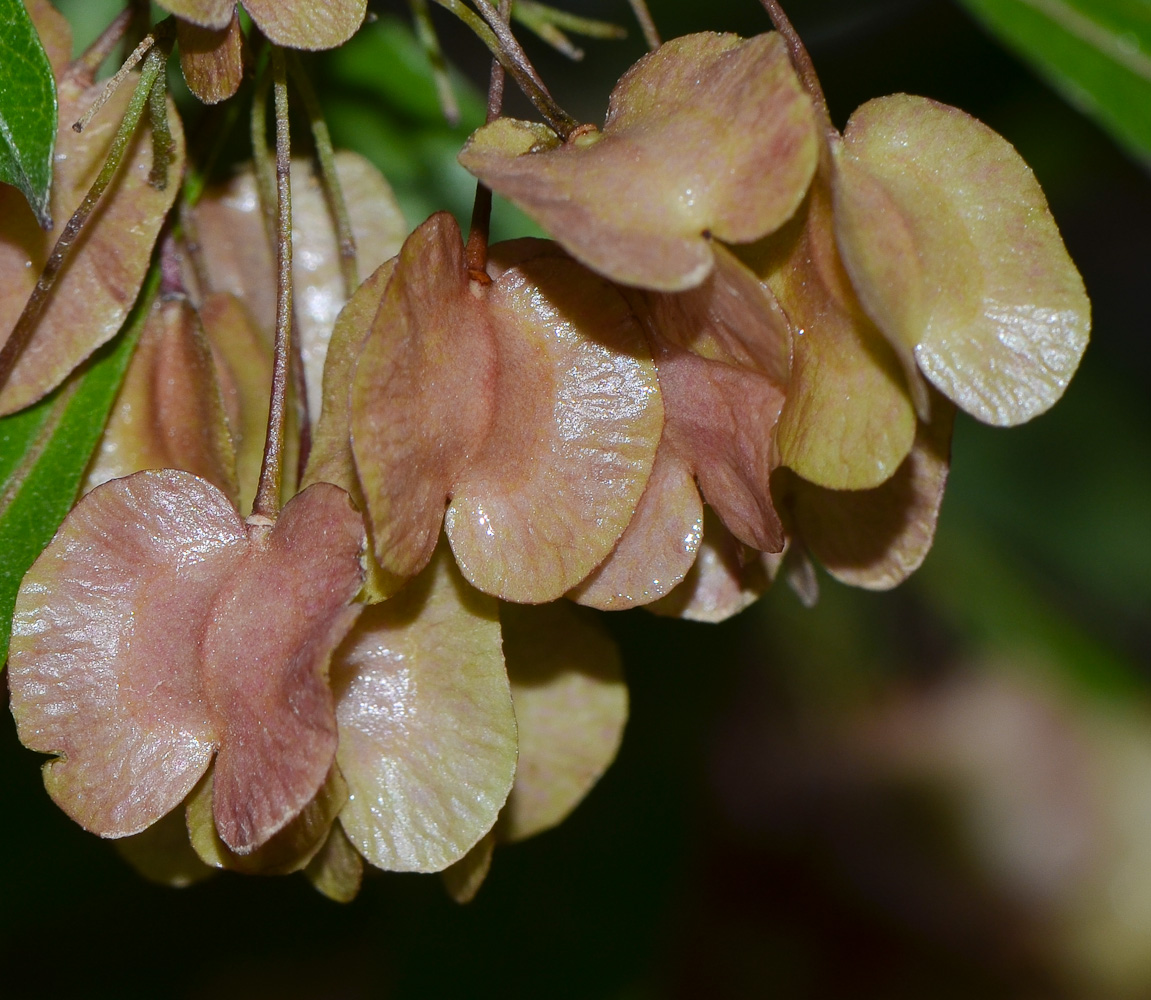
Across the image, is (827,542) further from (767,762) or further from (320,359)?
(767,762)

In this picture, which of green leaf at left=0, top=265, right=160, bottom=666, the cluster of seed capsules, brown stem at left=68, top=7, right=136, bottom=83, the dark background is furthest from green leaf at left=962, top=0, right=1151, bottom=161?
green leaf at left=0, top=265, right=160, bottom=666

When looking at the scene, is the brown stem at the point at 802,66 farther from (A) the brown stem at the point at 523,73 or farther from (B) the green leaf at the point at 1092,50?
(B) the green leaf at the point at 1092,50

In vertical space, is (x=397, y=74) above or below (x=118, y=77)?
below

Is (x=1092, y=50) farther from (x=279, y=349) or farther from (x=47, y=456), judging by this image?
(x=47, y=456)

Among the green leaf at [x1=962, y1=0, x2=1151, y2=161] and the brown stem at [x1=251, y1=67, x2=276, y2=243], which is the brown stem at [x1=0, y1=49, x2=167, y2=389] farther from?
the green leaf at [x1=962, y1=0, x2=1151, y2=161]

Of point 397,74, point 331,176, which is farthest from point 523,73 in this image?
point 397,74

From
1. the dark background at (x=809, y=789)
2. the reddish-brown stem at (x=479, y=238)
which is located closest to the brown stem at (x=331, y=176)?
the reddish-brown stem at (x=479, y=238)

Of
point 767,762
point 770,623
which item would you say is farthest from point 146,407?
point 767,762
